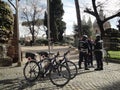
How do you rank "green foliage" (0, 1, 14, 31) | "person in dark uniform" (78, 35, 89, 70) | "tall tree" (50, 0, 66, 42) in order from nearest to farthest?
"green foliage" (0, 1, 14, 31) → "person in dark uniform" (78, 35, 89, 70) → "tall tree" (50, 0, 66, 42)

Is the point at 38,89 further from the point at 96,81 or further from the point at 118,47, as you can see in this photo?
the point at 118,47

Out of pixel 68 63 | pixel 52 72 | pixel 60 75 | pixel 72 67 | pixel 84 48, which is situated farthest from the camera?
pixel 84 48

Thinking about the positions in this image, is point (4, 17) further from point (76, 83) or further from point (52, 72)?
point (76, 83)

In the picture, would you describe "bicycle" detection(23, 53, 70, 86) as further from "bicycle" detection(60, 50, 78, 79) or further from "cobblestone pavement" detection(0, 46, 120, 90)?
"bicycle" detection(60, 50, 78, 79)

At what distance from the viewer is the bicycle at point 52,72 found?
11.8m

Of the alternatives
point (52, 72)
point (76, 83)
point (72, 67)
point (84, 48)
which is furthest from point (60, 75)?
point (84, 48)

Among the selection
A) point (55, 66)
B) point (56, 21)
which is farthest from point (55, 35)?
point (55, 66)

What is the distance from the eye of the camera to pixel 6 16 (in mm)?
15680

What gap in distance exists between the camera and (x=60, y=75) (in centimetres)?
1212

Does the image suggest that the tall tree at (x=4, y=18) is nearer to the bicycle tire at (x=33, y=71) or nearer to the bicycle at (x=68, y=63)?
the bicycle tire at (x=33, y=71)

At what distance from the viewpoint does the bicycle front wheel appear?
1178 centimetres

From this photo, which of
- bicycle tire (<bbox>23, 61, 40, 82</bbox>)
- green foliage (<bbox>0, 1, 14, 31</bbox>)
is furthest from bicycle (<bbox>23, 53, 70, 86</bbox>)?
green foliage (<bbox>0, 1, 14, 31</bbox>)

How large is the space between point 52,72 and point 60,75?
33 centimetres

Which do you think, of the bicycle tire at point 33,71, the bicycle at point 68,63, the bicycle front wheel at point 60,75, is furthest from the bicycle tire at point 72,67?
Answer: the bicycle tire at point 33,71
